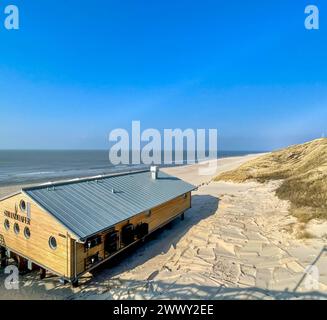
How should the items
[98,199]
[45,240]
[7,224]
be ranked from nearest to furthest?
[45,240] < [7,224] < [98,199]

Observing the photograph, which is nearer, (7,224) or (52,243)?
(52,243)

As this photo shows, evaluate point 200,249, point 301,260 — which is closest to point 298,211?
point 301,260

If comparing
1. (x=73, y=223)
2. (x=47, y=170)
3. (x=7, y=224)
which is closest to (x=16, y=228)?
(x=7, y=224)

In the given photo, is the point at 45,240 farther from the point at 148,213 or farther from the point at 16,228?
the point at 148,213

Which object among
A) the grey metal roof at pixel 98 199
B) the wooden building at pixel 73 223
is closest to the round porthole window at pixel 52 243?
the wooden building at pixel 73 223

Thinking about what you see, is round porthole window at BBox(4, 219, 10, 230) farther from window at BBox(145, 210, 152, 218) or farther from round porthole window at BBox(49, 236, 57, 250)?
window at BBox(145, 210, 152, 218)
